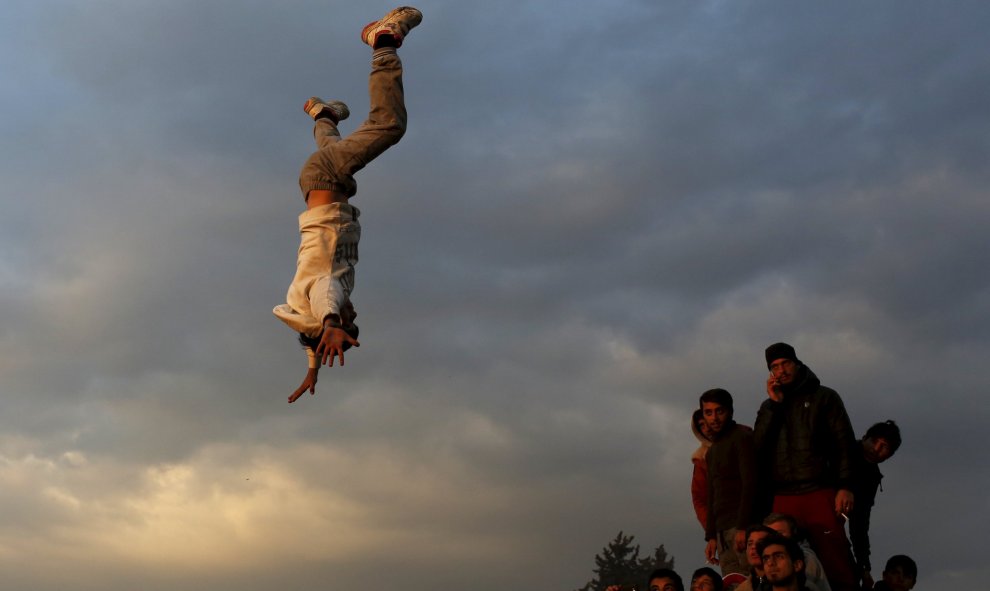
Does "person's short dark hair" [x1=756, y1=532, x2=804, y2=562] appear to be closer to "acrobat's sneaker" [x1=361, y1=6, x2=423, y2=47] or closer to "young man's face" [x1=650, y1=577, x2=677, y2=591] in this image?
"young man's face" [x1=650, y1=577, x2=677, y2=591]

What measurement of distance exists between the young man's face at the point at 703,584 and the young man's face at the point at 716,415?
1.13 metres

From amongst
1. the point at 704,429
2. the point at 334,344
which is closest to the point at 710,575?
the point at 704,429

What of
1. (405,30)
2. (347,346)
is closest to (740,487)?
(347,346)

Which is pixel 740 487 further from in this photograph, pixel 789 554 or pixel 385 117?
pixel 385 117

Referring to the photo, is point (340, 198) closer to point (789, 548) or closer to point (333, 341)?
point (333, 341)

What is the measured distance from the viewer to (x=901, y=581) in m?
9.55

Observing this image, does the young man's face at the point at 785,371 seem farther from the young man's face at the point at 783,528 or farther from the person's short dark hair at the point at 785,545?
the person's short dark hair at the point at 785,545

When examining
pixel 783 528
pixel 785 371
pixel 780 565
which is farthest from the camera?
pixel 785 371

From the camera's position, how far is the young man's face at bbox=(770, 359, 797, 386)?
8.89m

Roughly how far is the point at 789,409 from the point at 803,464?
0.44 meters

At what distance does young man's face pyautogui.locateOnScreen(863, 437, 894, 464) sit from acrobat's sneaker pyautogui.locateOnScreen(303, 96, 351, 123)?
5.50m

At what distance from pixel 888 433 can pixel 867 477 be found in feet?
1.25

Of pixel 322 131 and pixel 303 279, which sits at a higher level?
pixel 322 131

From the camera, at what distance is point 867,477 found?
9.14 metres
